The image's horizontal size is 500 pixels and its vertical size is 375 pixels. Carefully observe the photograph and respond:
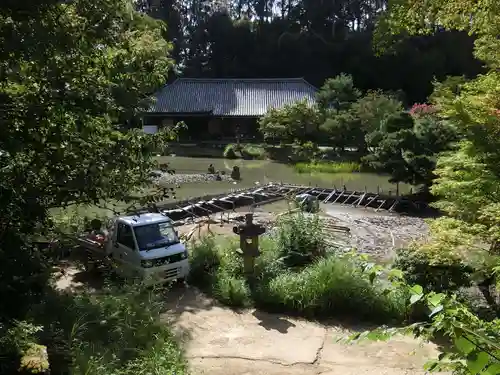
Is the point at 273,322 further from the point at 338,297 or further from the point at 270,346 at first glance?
the point at 338,297

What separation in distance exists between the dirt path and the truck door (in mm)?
1538

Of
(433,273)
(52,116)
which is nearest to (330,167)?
(433,273)

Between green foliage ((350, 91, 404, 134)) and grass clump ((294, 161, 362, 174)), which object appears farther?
green foliage ((350, 91, 404, 134))

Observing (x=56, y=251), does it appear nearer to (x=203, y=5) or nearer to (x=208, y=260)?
(x=208, y=260)

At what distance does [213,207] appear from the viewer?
22531 millimetres

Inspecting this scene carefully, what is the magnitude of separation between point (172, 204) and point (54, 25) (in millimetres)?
15868

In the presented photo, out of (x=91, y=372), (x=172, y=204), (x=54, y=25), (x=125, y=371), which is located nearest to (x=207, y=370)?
(x=125, y=371)

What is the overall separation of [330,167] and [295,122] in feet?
20.0

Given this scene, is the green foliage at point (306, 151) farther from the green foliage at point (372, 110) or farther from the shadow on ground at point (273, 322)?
the shadow on ground at point (273, 322)

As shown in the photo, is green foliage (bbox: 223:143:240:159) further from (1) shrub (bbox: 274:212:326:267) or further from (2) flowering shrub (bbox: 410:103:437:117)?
(1) shrub (bbox: 274:212:326:267)

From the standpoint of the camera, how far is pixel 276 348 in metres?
8.89

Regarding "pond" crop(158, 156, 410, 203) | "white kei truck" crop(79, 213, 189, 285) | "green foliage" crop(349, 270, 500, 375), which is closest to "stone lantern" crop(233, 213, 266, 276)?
"white kei truck" crop(79, 213, 189, 285)

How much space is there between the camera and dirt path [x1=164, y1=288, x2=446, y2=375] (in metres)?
8.16

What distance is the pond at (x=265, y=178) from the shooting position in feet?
95.9
